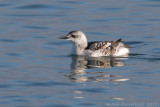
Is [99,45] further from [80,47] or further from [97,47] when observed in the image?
Result: [80,47]

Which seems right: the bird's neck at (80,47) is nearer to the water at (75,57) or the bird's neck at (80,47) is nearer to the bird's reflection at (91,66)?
the bird's reflection at (91,66)

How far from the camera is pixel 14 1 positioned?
27750 mm

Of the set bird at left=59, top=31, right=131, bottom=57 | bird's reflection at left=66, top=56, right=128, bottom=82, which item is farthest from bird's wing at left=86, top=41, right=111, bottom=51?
bird's reflection at left=66, top=56, right=128, bottom=82

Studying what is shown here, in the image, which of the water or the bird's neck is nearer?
the water

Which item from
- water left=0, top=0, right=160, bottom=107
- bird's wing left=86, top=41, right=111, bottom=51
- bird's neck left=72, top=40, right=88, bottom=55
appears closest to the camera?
water left=0, top=0, right=160, bottom=107

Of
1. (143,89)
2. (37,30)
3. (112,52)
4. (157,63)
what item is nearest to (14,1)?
(37,30)

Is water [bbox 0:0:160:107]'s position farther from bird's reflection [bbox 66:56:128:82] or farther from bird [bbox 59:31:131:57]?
bird [bbox 59:31:131:57]

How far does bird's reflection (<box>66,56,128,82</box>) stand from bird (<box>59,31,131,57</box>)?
0.25 m

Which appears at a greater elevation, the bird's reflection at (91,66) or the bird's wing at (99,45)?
the bird's wing at (99,45)

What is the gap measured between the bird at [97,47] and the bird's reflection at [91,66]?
253 mm

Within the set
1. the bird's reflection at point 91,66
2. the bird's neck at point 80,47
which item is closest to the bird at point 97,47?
the bird's neck at point 80,47

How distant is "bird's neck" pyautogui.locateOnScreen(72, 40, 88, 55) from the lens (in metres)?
20.1

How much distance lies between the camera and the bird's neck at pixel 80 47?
20.1m

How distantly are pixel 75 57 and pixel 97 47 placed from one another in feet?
2.62
